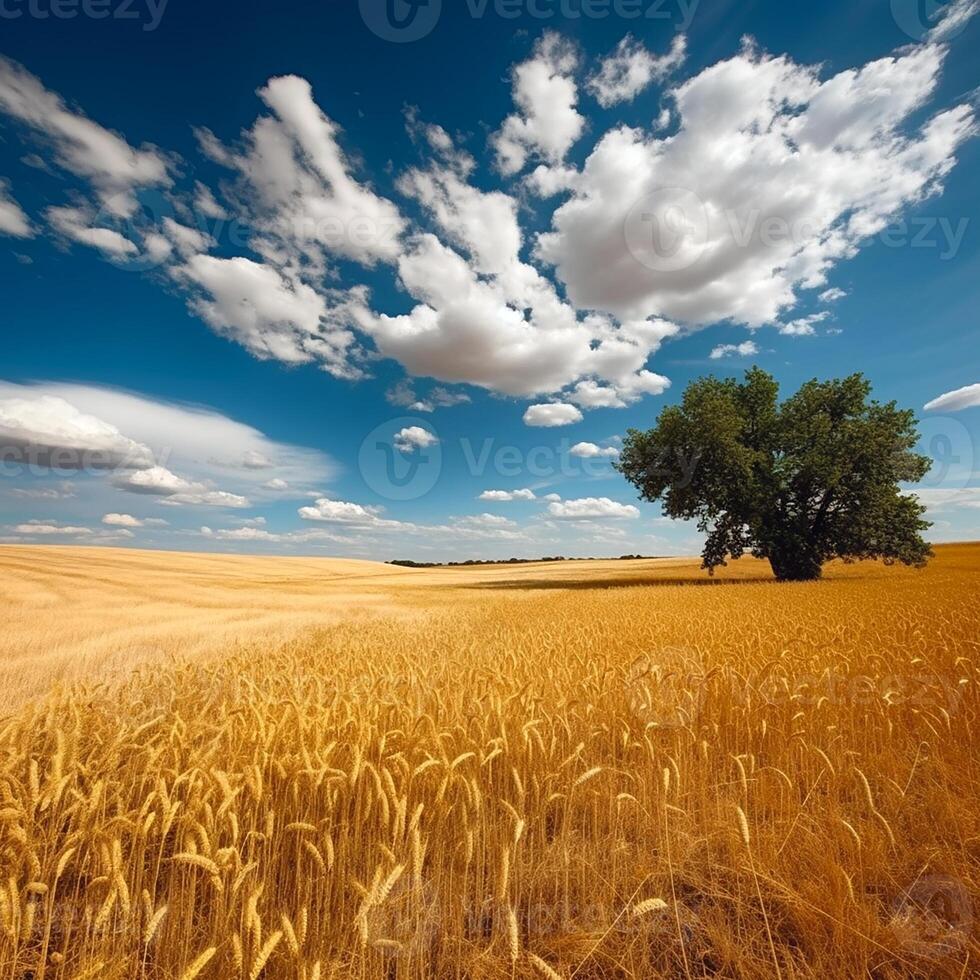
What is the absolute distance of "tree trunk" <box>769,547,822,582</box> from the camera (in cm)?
2670

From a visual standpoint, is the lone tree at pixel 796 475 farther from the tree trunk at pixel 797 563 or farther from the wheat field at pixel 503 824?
the wheat field at pixel 503 824

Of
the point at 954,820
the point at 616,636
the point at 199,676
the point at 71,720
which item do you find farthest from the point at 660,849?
the point at 616,636

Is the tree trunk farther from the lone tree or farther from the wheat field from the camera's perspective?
the wheat field

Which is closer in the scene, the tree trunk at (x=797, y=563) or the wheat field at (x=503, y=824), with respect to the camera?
the wheat field at (x=503, y=824)

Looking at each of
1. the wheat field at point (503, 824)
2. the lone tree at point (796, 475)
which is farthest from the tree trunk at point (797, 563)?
the wheat field at point (503, 824)

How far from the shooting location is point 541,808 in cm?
270

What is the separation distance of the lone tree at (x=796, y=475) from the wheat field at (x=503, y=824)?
22819 mm

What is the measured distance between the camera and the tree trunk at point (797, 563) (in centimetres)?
2670

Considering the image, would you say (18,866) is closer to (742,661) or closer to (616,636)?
(742,661)

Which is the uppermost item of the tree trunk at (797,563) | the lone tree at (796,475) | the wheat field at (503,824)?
the lone tree at (796,475)

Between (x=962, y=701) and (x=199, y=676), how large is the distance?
717 centimetres

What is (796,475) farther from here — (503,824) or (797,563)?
(503,824)

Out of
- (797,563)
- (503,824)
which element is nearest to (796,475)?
(797,563)

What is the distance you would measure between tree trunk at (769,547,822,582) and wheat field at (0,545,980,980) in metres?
23.9
